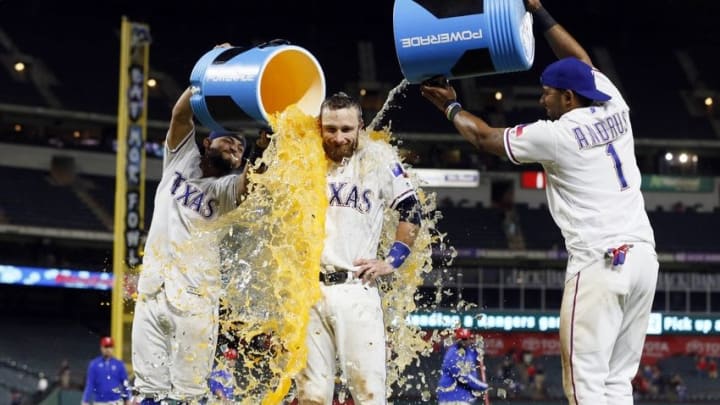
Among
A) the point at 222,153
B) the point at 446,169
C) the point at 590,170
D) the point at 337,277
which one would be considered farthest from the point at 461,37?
the point at 446,169

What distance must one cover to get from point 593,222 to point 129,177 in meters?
15.4

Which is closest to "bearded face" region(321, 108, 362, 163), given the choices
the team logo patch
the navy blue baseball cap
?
the team logo patch

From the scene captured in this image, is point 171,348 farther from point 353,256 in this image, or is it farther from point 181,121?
point 353,256

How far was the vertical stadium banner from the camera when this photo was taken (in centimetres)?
1834

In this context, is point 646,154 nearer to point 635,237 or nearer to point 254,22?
point 254,22

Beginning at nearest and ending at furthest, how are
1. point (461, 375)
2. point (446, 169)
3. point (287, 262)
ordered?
point (287, 262) < point (461, 375) < point (446, 169)

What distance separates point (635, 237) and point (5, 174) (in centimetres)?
2953

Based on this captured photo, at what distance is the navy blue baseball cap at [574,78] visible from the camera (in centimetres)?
514

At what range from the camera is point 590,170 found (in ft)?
16.9

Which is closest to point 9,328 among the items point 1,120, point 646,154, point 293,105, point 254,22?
point 1,120

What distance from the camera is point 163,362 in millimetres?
6703

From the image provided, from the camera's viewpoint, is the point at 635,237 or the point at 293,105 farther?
the point at 293,105

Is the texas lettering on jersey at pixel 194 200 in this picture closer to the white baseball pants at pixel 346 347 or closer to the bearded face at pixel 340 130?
the bearded face at pixel 340 130

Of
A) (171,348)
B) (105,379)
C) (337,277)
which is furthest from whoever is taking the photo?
(105,379)
